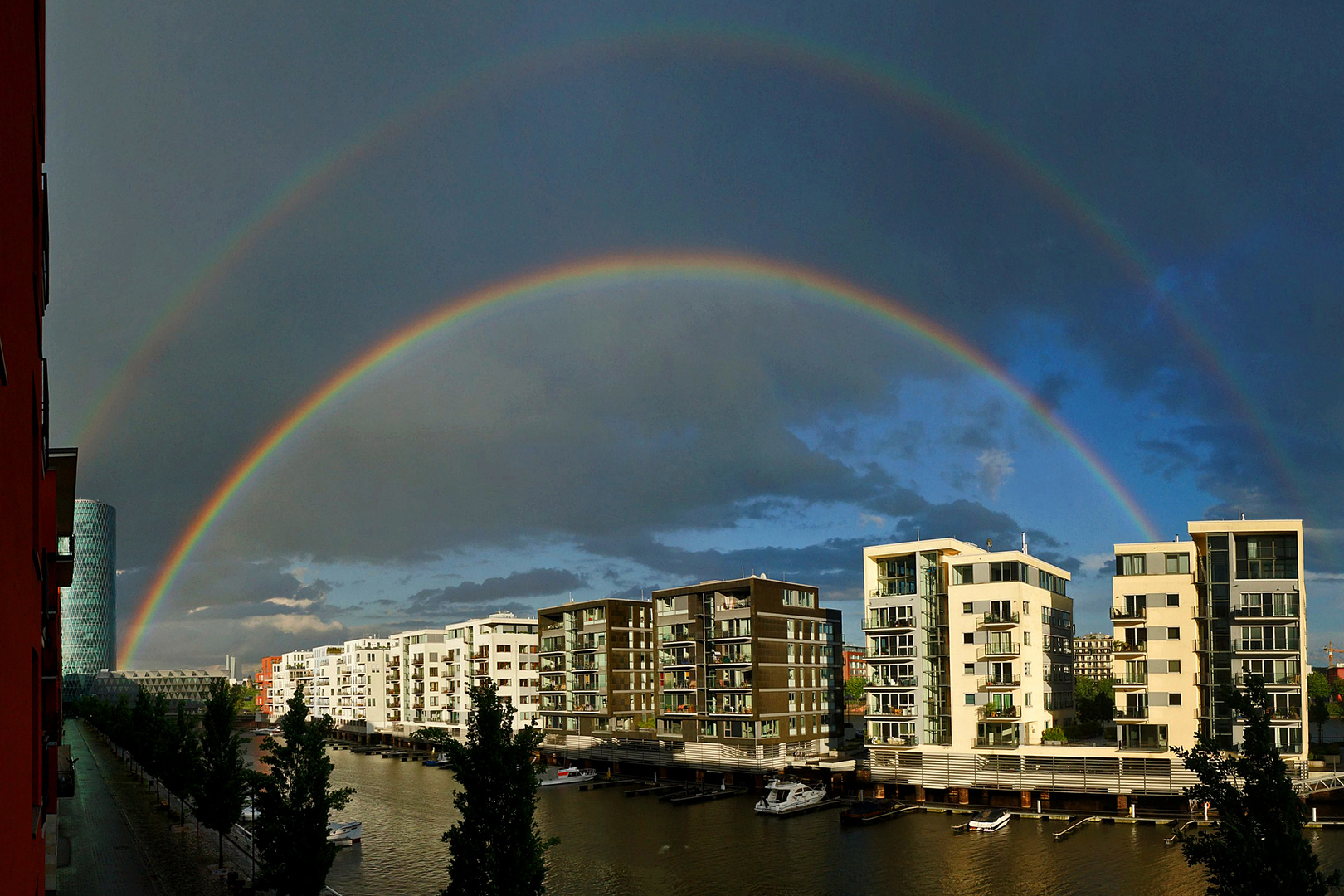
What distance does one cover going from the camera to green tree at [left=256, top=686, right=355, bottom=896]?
33906 millimetres

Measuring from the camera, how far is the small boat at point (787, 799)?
7401 cm

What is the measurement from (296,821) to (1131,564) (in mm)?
60459

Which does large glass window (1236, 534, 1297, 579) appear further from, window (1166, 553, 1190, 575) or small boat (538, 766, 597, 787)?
small boat (538, 766, 597, 787)

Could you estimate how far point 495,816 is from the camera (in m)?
26.5

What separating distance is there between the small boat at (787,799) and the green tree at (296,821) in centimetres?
4534

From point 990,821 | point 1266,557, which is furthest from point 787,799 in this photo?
point 1266,557

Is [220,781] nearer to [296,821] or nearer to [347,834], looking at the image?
[347,834]

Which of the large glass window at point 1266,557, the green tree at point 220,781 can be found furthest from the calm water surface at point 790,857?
the large glass window at point 1266,557

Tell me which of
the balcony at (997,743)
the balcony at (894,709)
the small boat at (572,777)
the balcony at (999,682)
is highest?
the balcony at (999,682)

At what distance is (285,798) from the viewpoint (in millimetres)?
34938

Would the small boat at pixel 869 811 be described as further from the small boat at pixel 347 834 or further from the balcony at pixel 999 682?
the small boat at pixel 347 834

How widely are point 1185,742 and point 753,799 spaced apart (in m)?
32.7

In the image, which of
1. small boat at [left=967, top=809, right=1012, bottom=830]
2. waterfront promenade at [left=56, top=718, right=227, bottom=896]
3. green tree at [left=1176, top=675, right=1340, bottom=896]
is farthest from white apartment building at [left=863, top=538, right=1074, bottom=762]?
green tree at [left=1176, top=675, right=1340, bottom=896]

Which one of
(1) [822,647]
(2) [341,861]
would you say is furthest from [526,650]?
(2) [341,861]
